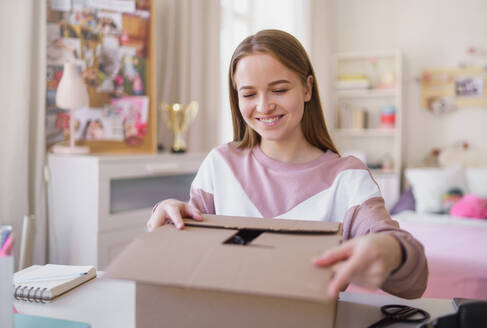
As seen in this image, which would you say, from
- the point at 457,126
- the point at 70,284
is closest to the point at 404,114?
the point at 457,126

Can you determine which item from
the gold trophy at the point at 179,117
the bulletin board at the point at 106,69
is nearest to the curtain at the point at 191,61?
the gold trophy at the point at 179,117

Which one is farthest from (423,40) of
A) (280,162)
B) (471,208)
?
(280,162)

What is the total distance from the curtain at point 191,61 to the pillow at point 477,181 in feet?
6.66

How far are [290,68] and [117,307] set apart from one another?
628 millimetres

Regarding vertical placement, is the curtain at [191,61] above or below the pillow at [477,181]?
above

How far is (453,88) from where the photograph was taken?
14.8 ft

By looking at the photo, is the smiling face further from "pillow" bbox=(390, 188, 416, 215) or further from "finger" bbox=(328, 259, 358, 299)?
"pillow" bbox=(390, 188, 416, 215)

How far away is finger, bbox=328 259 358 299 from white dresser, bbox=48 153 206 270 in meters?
1.76

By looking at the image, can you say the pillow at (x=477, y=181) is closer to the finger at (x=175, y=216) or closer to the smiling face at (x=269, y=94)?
the smiling face at (x=269, y=94)

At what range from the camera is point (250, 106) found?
1.07 metres

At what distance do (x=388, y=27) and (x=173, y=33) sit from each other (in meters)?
2.69

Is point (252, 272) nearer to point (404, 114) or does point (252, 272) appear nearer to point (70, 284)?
point (70, 284)

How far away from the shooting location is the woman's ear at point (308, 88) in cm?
116

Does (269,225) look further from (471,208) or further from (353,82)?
(353,82)
